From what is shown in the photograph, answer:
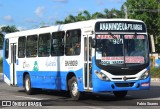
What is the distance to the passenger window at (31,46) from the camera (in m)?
21.3

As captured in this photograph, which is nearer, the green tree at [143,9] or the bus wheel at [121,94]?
the bus wheel at [121,94]

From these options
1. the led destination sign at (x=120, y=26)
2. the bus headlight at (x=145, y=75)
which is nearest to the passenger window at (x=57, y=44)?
the led destination sign at (x=120, y=26)

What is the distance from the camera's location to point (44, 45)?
20.3 meters

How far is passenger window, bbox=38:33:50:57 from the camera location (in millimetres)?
20016

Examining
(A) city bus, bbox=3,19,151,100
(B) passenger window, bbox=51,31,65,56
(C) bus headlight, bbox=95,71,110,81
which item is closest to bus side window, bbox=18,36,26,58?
(A) city bus, bbox=3,19,151,100

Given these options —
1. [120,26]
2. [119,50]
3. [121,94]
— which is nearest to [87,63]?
[119,50]

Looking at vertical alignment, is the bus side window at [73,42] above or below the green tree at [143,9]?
below

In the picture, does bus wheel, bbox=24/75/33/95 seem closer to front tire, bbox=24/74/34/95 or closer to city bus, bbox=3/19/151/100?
front tire, bbox=24/74/34/95

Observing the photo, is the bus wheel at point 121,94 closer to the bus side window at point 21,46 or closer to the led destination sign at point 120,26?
the led destination sign at point 120,26

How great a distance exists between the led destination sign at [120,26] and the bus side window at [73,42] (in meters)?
1.15

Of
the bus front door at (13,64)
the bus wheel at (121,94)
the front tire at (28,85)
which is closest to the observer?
the bus wheel at (121,94)

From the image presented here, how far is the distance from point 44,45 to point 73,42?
278 centimetres

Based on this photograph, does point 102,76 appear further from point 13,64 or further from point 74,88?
point 13,64
